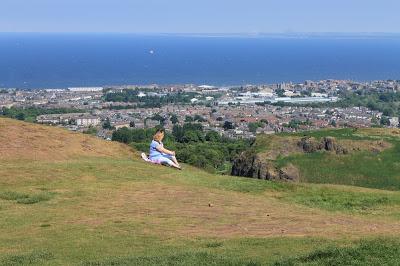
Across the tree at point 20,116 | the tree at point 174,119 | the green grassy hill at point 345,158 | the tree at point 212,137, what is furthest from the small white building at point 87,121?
the green grassy hill at point 345,158

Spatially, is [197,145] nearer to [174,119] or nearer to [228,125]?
[228,125]

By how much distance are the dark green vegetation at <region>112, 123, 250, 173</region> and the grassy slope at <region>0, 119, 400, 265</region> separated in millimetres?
27783

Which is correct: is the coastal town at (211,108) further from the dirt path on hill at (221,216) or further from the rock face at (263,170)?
the dirt path on hill at (221,216)

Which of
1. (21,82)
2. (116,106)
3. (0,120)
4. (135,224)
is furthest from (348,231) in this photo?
(21,82)

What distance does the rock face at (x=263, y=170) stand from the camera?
34.8 m

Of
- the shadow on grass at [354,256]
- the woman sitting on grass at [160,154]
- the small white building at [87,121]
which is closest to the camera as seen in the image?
Answer: the shadow on grass at [354,256]

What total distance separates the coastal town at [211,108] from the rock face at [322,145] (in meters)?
36.4

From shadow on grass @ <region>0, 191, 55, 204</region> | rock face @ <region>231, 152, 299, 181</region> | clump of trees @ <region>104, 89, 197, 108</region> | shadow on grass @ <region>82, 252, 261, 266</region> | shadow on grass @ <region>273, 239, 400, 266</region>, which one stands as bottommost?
clump of trees @ <region>104, 89, 197, 108</region>

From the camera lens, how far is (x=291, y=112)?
110688mm

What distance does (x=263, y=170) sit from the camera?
117 ft

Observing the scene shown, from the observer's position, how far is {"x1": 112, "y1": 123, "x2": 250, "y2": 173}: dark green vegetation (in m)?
48.1

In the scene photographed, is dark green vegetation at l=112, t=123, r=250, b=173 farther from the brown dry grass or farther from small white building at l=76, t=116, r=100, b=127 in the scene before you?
the brown dry grass

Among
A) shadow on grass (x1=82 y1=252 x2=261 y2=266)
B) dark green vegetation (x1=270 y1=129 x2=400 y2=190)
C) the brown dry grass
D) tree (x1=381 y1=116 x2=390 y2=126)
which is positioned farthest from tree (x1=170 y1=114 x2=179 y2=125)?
shadow on grass (x1=82 y1=252 x2=261 y2=266)

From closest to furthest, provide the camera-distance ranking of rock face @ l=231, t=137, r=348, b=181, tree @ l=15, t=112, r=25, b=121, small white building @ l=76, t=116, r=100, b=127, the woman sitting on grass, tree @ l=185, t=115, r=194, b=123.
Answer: the woman sitting on grass → rock face @ l=231, t=137, r=348, b=181 → tree @ l=15, t=112, r=25, b=121 → small white building @ l=76, t=116, r=100, b=127 → tree @ l=185, t=115, r=194, b=123
